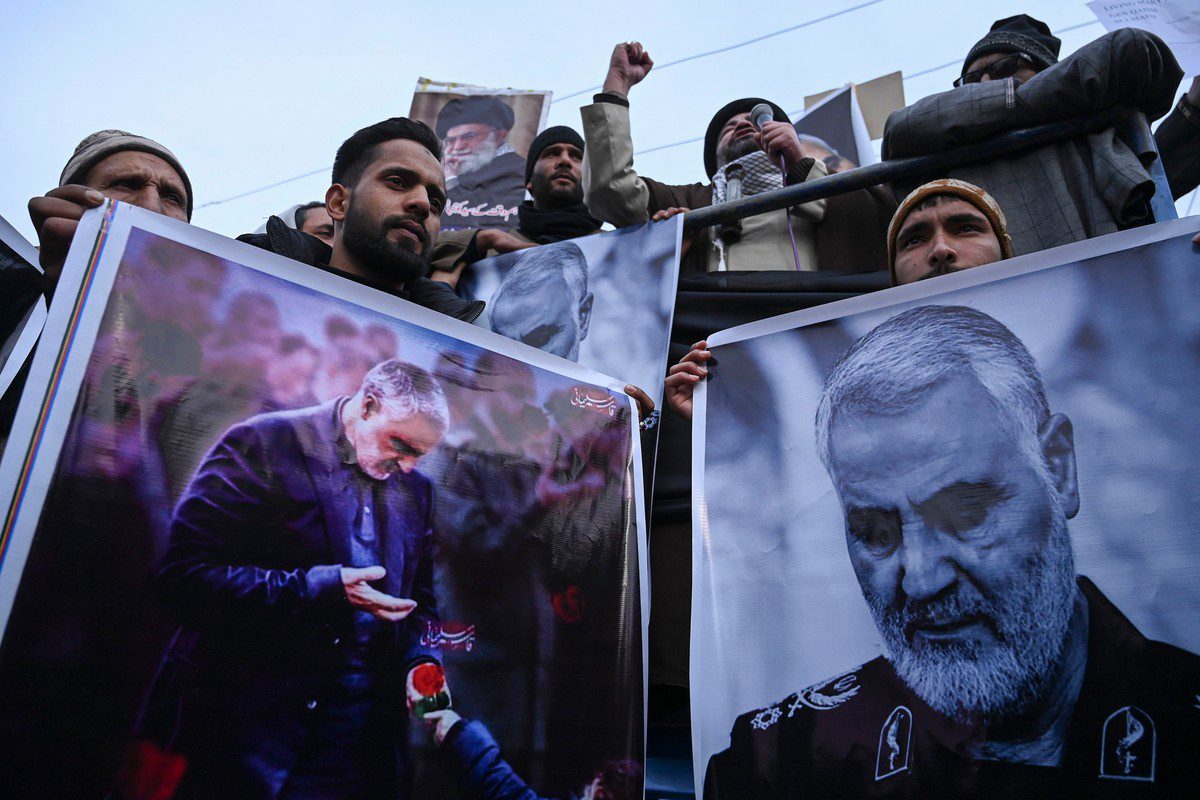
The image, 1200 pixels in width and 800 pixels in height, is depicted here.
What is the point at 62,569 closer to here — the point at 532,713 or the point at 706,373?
the point at 532,713

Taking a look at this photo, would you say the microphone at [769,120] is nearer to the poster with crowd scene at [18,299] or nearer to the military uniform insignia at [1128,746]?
the military uniform insignia at [1128,746]

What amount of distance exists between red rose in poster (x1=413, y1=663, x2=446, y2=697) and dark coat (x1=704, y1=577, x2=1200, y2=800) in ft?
1.60

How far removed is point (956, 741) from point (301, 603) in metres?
0.91

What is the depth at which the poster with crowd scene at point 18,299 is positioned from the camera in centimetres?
187

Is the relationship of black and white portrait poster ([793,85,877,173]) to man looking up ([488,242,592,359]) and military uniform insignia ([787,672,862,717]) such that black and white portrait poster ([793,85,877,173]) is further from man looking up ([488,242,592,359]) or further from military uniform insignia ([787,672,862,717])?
military uniform insignia ([787,672,862,717])

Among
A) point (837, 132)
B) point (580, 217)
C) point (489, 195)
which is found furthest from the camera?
point (489, 195)

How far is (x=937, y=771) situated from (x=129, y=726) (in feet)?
3.34

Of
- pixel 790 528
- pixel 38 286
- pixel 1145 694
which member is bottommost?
pixel 1145 694

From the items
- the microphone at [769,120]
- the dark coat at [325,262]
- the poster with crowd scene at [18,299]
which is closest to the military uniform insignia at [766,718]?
the dark coat at [325,262]

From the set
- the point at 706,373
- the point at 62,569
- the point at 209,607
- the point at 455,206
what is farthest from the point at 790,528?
the point at 455,206

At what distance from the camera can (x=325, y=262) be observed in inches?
84.5

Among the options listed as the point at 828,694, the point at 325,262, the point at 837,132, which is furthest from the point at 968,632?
the point at 837,132

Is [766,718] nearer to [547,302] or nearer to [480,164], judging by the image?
[547,302]

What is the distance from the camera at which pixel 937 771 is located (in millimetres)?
1199
